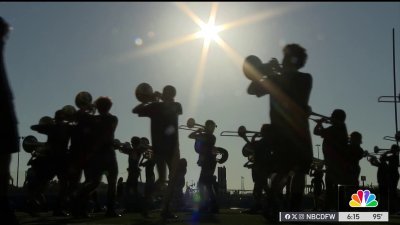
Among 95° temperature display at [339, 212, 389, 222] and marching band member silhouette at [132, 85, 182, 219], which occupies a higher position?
marching band member silhouette at [132, 85, 182, 219]

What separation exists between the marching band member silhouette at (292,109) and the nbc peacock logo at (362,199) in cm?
73

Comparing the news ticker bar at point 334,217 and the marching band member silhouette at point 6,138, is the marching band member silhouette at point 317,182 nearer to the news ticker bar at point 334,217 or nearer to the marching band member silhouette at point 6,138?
the news ticker bar at point 334,217

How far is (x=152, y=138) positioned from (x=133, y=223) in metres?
1.32

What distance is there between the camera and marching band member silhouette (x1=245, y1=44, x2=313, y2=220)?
283 inches

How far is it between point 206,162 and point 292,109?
5.96 metres

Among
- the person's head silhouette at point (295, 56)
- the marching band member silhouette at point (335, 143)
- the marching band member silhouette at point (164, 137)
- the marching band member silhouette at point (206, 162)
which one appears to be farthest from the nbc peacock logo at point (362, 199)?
the marching band member silhouette at point (206, 162)

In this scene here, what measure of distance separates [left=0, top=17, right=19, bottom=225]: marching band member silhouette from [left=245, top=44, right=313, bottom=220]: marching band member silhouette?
2991 mm

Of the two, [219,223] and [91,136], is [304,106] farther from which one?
[91,136]

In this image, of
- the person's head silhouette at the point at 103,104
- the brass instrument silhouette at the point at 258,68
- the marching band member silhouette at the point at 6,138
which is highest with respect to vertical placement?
the brass instrument silhouette at the point at 258,68

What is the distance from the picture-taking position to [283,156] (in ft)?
23.8

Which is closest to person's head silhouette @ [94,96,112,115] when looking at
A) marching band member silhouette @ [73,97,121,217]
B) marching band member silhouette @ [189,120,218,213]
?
marching band member silhouette @ [73,97,121,217]

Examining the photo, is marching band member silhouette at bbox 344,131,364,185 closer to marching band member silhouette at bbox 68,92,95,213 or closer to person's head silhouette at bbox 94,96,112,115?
person's head silhouette at bbox 94,96,112,115

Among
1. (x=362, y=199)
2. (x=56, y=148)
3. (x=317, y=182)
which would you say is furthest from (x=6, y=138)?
(x=317, y=182)

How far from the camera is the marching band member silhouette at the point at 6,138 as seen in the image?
5.56 m
